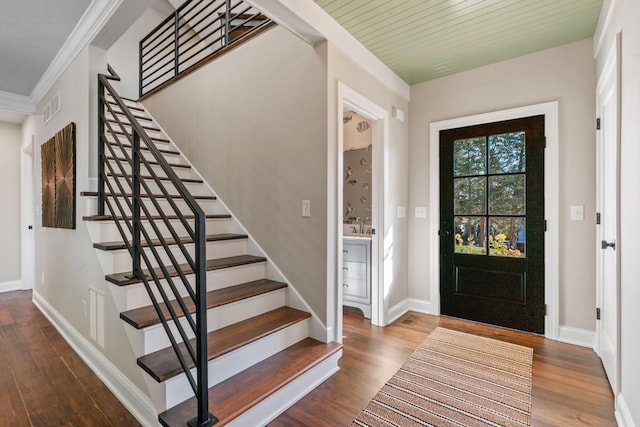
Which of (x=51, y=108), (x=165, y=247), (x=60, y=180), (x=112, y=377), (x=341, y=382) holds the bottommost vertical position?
(x=341, y=382)

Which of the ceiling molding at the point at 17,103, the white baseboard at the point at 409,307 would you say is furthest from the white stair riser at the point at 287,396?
the ceiling molding at the point at 17,103

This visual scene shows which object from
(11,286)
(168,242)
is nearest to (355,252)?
(168,242)

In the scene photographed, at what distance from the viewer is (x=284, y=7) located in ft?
6.39

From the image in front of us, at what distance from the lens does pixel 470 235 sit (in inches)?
127

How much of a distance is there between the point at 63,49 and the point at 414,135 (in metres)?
3.47

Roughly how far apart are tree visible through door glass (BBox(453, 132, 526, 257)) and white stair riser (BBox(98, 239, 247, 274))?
224cm

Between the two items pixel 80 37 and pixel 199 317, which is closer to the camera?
pixel 199 317

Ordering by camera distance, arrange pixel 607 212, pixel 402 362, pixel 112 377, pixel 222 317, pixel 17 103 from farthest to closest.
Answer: pixel 17 103, pixel 402 362, pixel 607 212, pixel 222 317, pixel 112 377

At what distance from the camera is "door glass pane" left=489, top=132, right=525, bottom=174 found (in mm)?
2967

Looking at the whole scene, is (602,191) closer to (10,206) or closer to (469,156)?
(469,156)

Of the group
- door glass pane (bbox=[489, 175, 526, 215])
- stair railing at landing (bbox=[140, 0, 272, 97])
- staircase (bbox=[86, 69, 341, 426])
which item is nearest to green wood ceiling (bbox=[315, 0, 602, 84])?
stair railing at landing (bbox=[140, 0, 272, 97])

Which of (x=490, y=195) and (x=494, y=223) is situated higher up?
(x=490, y=195)

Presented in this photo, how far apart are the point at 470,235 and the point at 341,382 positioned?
6.55 feet

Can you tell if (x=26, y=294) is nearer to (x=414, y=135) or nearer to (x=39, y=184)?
(x=39, y=184)
